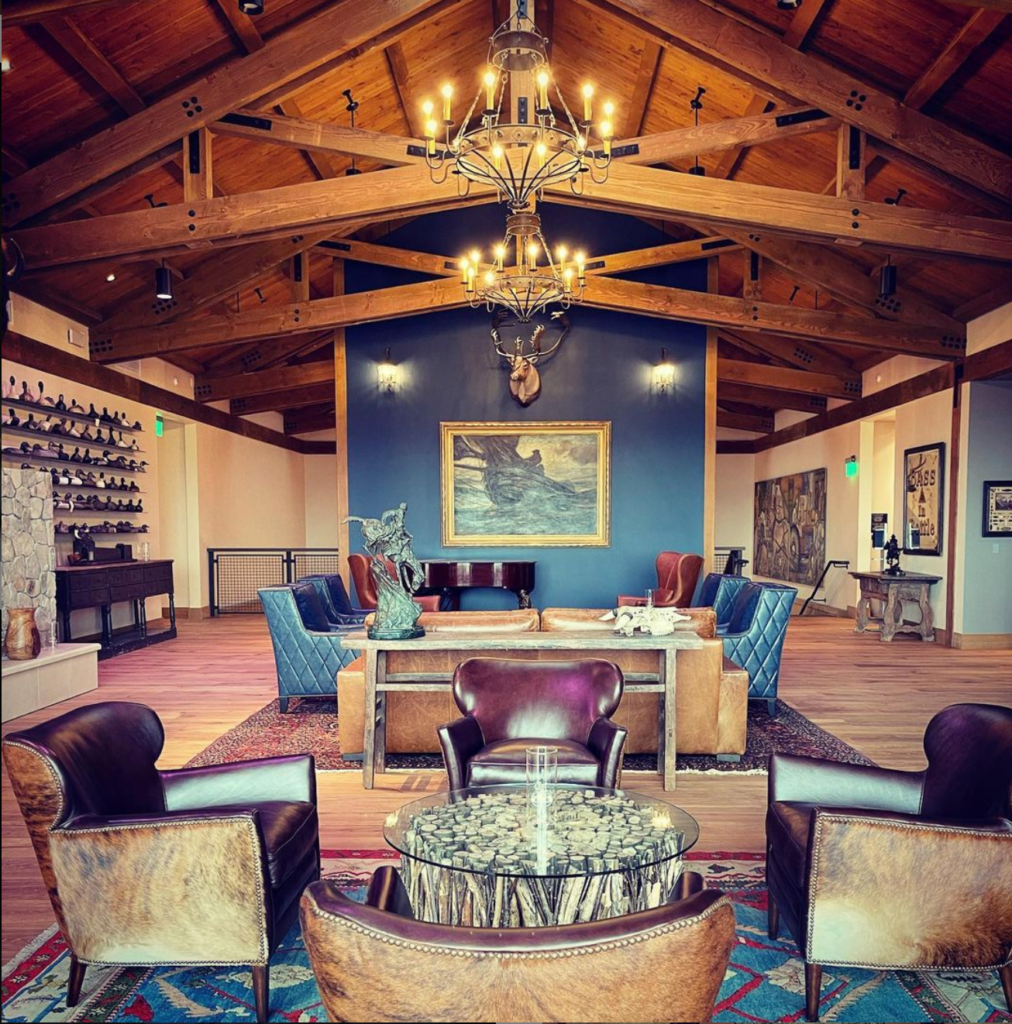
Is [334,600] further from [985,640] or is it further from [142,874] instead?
[985,640]

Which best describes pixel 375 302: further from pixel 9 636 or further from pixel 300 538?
pixel 300 538

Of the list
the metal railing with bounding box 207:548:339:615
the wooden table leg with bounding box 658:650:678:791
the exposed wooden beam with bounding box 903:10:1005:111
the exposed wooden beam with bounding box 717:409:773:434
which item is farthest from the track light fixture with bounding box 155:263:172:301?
the exposed wooden beam with bounding box 717:409:773:434

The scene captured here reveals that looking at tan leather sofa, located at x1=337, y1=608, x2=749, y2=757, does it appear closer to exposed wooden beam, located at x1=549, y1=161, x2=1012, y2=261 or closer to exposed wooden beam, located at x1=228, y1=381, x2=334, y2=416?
exposed wooden beam, located at x1=549, y1=161, x2=1012, y2=261

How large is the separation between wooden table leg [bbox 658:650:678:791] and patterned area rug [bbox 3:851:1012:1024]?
141cm

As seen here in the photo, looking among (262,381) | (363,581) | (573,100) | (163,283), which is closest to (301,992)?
(363,581)

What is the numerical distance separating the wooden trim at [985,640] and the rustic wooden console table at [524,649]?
18.0 ft

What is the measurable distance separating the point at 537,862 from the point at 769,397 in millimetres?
12387

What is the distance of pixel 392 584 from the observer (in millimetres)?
4113

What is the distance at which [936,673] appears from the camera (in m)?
6.74

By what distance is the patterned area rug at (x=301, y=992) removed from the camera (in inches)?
84.9

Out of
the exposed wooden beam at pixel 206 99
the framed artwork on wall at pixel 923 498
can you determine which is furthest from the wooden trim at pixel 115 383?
the framed artwork on wall at pixel 923 498

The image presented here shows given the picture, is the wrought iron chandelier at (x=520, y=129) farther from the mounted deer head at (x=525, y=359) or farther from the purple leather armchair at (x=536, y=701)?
the mounted deer head at (x=525, y=359)

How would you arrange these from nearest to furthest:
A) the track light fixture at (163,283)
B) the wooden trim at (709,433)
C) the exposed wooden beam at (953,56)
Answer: the exposed wooden beam at (953,56) < the track light fixture at (163,283) < the wooden trim at (709,433)

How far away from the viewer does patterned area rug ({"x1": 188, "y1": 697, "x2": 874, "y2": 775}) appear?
4.35 metres
